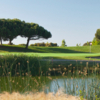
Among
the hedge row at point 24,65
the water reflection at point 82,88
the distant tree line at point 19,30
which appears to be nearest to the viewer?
the water reflection at point 82,88

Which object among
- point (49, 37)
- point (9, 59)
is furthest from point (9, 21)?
point (9, 59)

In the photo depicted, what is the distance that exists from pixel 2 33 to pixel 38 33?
928 centimetres

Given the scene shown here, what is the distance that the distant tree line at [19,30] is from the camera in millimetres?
34822

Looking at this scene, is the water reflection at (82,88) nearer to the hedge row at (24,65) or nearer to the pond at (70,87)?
the pond at (70,87)

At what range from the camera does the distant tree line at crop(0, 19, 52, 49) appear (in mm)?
34822

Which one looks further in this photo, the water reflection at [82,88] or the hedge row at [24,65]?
the hedge row at [24,65]

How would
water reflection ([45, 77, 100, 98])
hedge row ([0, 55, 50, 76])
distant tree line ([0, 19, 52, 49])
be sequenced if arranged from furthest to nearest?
distant tree line ([0, 19, 52, 49]), hedge row ([0, 55, 50, 76]), water reflection ([45, 77, 100, 98])

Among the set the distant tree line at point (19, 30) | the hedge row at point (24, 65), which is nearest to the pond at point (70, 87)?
the hedge row at point (24, 65)

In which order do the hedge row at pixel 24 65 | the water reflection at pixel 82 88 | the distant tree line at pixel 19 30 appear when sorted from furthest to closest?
1. the distant tree line at pixel 19 30
2. the hedge row at pixel 24 65
3. the water reflection at pixel 82 88

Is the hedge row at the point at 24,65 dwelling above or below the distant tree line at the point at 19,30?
below

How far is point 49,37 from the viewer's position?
42.2 m

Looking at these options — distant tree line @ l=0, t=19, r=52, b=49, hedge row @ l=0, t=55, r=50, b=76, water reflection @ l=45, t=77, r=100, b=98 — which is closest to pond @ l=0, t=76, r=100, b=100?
water reflection @ l=45, t=77, r=100, b=98

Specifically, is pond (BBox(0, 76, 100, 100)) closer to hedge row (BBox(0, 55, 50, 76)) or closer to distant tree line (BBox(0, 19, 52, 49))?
hedge row (BBox(0, 55, 50, 76))

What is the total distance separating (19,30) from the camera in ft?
120
